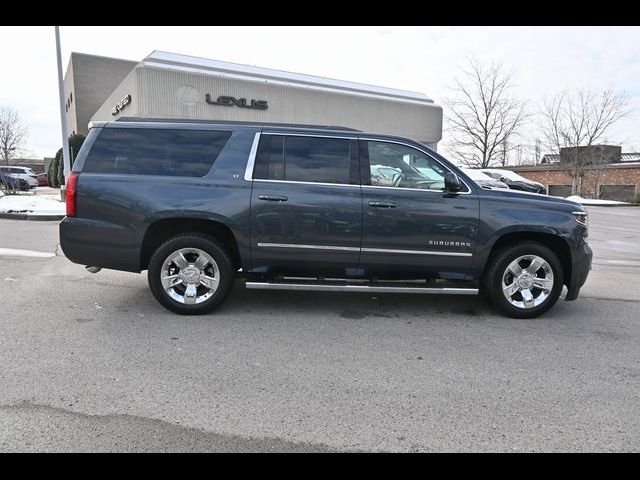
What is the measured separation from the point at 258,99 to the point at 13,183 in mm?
13121

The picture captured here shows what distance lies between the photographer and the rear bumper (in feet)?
17.0

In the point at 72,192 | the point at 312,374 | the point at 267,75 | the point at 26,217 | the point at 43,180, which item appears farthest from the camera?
the point at 43,180

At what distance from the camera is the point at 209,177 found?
495 cm

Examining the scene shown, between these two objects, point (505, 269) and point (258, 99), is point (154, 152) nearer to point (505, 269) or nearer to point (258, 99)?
point (505, 269)

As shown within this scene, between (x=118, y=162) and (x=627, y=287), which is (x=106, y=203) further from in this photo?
(x=627, y=287)

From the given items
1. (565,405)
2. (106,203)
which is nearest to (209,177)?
(106,203)

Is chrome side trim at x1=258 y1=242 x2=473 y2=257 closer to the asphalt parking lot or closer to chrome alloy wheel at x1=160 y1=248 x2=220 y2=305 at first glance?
chrome alloy wheel at x1=160 y1=248 x2=220 y2=305

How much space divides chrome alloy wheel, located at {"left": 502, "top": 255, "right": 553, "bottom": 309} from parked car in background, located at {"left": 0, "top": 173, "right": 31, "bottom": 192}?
68.1 feet

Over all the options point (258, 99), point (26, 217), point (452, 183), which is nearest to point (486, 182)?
point (452, 183)

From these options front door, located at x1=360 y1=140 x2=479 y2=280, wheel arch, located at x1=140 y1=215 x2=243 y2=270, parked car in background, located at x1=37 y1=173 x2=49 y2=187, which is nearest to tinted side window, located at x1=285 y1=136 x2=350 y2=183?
A: front door, located at x1=360 y1=140 x2=479 y2=280

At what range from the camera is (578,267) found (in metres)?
5.18

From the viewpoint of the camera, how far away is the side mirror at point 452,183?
506cm
